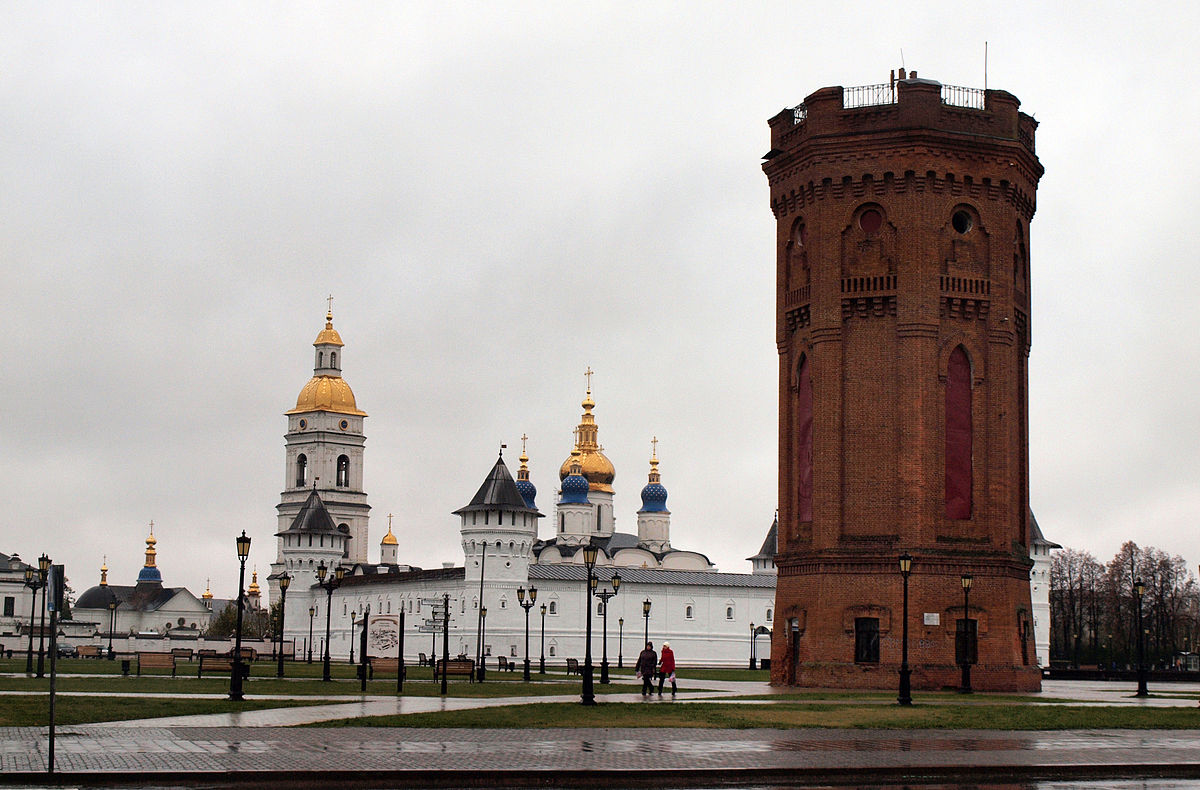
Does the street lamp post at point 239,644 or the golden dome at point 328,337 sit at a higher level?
the golden dome at point 328,337

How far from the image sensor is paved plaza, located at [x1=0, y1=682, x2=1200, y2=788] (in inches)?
707

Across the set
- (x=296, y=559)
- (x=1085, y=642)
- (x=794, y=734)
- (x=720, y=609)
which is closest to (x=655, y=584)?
(x=720, y=609)

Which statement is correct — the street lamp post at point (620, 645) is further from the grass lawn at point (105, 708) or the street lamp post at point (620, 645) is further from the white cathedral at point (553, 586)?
the grass lawn at point (105, 708)

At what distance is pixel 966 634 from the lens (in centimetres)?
4566

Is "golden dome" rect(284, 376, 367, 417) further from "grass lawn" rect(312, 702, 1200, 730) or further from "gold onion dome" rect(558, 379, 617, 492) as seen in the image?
"grass lawn" rect(312, 702, 1200, 730)

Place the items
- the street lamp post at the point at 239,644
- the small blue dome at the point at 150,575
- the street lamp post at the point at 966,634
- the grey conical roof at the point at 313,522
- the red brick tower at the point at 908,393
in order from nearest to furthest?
1. the street lamp post at the point at 239,644
2. the street lamp post at the point at 966,634
3. the red brick tower at the point at 908,393
4. the grey conical roof at the point at 313,522
5. the small blue dome at the point at 150,575

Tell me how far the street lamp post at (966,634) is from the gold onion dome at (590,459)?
9193cm

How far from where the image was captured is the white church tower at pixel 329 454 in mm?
151625

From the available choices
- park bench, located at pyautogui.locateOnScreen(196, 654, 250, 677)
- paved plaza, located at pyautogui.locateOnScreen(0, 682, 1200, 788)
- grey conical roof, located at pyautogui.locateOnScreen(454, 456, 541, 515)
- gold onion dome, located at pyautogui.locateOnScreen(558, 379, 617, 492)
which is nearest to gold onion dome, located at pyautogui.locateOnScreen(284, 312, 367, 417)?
gold onion dome, located at pyautogui.locateOnScreen(558, 379, 617, 492)

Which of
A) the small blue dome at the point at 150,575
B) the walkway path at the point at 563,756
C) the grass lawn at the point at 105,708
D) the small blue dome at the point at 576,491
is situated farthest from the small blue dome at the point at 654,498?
the walkway path at the point at 563,756

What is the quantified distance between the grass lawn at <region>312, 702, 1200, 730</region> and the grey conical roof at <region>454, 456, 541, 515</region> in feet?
217

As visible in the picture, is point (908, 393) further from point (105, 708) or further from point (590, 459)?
point (590, 459)

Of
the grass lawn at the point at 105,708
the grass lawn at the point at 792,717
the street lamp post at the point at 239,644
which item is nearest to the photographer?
the grass lawn at the point at 105,708

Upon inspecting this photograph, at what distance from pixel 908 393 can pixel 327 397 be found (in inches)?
4398
